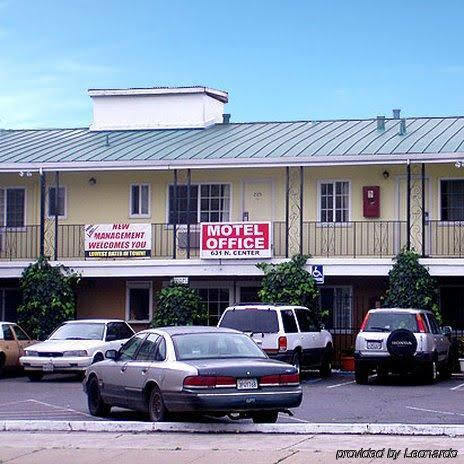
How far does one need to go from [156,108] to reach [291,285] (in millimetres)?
9977

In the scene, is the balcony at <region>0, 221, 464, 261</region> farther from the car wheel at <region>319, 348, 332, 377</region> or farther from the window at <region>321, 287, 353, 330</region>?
the car wheel at <region>319, 348, 332, 377</region>

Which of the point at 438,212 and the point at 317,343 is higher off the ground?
the point at 438,212

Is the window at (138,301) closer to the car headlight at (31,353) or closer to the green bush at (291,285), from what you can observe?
the green bush at (291,285)

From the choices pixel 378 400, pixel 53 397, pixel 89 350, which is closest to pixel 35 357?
pixel 89 350

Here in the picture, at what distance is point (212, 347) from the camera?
1680cm

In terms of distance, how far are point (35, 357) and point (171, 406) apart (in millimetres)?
11689

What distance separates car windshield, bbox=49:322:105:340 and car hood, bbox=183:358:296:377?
12081 mm

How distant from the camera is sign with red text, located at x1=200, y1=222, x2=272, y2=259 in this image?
102 feet

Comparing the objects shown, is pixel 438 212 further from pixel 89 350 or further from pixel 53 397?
pixel 53 397

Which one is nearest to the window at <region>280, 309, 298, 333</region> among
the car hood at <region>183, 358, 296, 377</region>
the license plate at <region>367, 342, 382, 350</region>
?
the license plate at <region>367, 342, 382, 350</region>

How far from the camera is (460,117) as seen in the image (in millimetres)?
35562

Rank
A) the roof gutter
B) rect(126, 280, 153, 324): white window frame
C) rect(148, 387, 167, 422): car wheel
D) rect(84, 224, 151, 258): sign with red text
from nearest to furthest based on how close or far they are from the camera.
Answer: rect(148, 387, 167, 422): car wheel, the roof gutter, rect(84, 224, 151, 258): sign with red text, rect(126, 280, 153, 324): white window frame

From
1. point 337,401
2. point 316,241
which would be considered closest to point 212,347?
point 337,401

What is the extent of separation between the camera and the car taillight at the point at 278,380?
15962 mm
